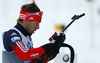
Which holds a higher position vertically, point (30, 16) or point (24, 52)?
point (30, 16)

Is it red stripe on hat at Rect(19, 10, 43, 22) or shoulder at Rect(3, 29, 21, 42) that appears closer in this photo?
shoulder at Rect(3, 29, 21, 42)

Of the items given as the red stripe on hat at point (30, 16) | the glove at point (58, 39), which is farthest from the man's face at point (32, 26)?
the glove at point (58, 39)

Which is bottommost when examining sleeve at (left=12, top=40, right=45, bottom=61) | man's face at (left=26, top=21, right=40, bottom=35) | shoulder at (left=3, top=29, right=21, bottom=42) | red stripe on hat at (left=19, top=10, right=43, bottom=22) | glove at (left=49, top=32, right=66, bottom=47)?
sleeve at (left=12, top=40, right=45, bottom=61)

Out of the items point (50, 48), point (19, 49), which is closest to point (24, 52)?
point (19, 49)

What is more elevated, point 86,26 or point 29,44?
point 29,44

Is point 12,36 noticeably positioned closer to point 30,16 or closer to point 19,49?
point 19,49

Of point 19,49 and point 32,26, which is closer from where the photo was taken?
point 19,49

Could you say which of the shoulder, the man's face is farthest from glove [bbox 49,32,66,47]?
the shoulder

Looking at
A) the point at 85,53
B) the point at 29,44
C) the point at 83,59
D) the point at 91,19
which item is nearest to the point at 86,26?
the point at 91,19

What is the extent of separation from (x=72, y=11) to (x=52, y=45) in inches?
173

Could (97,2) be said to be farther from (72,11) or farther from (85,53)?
(85,53)

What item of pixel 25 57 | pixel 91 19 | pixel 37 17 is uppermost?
pixel 37 17

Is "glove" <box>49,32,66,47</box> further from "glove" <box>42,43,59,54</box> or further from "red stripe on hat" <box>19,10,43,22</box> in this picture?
"red stripe on hat" <box>19,10,43,22</box>

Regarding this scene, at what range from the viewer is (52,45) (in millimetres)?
2012
